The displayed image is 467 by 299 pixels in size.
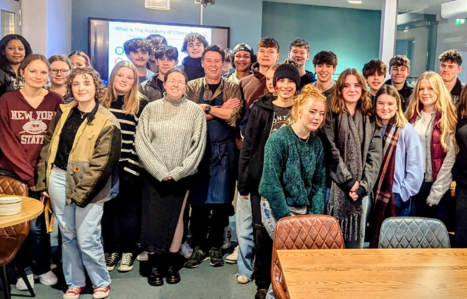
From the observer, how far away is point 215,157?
3.31m

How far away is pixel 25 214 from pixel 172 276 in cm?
121

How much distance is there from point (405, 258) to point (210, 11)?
583 cm

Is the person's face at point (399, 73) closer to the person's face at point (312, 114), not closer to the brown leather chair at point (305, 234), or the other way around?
the person's face at point (312, 114)

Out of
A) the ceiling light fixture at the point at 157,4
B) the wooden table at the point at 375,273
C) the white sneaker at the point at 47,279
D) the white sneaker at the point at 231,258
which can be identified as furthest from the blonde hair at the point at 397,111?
the ceiling light fixture at the point at 157,4

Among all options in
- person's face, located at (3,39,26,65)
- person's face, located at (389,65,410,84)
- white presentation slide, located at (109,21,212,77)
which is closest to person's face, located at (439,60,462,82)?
person's face, located at (389,65,410,84)

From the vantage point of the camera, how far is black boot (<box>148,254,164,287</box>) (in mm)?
3081

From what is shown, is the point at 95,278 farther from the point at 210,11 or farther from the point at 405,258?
the point at 210,11

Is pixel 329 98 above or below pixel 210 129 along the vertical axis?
above

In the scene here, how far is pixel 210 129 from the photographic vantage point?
3.33 m

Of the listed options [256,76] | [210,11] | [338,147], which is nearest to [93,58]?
[210,11]

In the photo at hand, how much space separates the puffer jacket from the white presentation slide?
4.05 m

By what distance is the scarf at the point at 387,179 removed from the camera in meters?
2.94

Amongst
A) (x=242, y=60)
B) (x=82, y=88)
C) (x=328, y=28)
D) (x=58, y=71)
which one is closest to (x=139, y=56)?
(x=58, y=71)

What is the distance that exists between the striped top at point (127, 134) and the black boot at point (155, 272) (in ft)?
2.07
